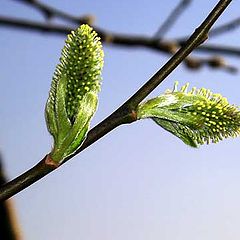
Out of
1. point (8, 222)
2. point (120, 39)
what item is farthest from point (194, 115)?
point (120, 39)

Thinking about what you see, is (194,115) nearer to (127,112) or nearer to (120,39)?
(127,112)

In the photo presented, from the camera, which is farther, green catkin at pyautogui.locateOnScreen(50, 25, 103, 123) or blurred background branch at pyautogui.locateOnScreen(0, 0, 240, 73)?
blurred background branch at pyautogui.locateOnScreen(0, 0, 240, 73)

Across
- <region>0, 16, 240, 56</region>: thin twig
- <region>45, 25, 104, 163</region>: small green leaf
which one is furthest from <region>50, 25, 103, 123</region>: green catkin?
<region>0, 16, 240, 56</region>: thin twig

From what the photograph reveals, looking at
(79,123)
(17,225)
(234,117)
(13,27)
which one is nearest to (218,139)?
(234,117)

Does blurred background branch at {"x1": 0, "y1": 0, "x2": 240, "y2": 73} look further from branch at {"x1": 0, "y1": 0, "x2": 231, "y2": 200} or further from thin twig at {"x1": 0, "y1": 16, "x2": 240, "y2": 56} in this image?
branch at {"x1": 0, "y1": 0, "x2": 231, "y2": 200}

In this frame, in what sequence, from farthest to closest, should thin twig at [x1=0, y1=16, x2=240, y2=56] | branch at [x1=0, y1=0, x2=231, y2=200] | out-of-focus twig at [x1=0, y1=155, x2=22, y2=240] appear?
thin twig at [x1=0, y1=16, x2=240, y2=56], out-of-focus twig at [x1=0, y1=155, x2=22, y2=240], branch at [x1=0, y1=0, x2=231, y2=200]

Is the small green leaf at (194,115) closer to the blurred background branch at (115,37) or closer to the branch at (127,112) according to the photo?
the branch at (127,112)
